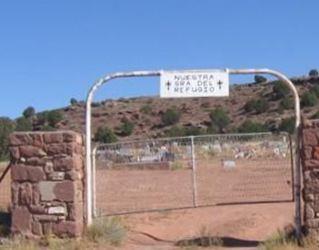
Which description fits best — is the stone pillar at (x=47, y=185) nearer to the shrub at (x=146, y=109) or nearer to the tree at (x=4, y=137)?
the tree at (x=4, y=137)

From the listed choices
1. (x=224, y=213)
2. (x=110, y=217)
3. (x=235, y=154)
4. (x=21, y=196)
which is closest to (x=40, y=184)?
(x=21, y=196)

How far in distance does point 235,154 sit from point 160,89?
12569mm

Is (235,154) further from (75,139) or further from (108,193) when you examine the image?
(75,139)

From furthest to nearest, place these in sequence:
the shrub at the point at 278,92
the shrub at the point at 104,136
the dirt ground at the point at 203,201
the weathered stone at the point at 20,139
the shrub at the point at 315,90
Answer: the shrub at the point at 278,92
the shrub at the point at 315,90
the shrub at the point at 104,136
the dirt ground at the point at 203,201
the weathered stone at the point at 20,139

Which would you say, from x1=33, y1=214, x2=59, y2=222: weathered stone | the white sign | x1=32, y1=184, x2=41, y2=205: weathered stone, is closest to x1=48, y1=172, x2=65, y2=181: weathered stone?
x1=32, y1=184, x2=41, y2=205: weathered stone

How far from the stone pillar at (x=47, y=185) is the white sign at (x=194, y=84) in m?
1.93

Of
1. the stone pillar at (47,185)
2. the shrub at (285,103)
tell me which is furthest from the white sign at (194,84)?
the shrub at (285,103)

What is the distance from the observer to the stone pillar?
51.0 feet

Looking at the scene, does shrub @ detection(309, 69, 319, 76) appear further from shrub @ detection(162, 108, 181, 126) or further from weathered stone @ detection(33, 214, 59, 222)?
weathered stone @ detection(33, 214, 59, 222)

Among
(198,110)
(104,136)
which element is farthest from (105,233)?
(198,110)

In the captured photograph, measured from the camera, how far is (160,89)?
1602 centimetres

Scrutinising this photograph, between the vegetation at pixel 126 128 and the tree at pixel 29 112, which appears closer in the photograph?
the vegetation at pixel 126 128

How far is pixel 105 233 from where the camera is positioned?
52.0 feet

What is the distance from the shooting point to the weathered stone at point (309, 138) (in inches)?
581
